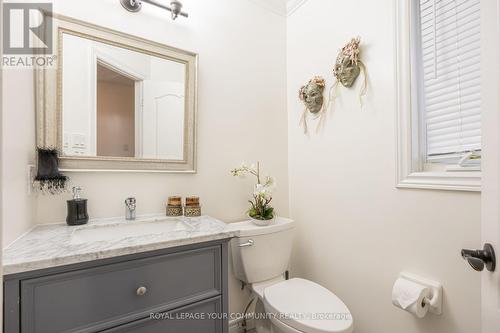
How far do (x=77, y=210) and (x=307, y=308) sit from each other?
1.20 m

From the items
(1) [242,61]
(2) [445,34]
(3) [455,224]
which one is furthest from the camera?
(1) [242,61]

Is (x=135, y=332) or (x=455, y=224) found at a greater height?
(x=455, y=224)

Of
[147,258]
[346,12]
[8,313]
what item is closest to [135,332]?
[147,258]

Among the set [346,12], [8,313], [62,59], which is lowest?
[8,313]

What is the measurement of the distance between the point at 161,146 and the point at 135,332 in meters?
0.92

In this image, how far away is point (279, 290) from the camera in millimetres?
1308

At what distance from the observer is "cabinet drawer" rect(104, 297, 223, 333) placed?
88 cm

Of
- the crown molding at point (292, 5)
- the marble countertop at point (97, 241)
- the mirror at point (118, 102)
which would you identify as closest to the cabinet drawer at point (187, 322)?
the marble countertop at point (97, 241)

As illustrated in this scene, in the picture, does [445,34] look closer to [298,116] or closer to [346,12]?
[346,12]

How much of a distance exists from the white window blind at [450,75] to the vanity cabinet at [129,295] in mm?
1150

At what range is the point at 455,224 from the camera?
993 millimetres

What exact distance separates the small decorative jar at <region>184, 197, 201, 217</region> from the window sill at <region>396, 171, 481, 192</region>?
109 cm

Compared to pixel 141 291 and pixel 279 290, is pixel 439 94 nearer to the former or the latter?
pixel 279 290

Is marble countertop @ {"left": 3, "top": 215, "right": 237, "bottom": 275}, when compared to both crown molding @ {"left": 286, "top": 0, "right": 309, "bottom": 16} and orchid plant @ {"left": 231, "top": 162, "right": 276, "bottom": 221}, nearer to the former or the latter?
orchid plant @ {"left": 231, "top": 162, "right": 276, "bottom": 221}
